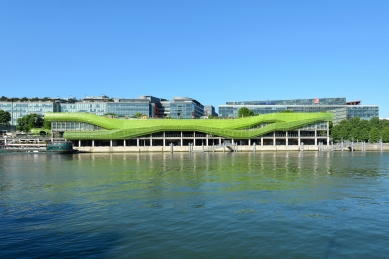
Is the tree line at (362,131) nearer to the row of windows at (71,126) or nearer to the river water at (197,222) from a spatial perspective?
the row of windows at (71,126)

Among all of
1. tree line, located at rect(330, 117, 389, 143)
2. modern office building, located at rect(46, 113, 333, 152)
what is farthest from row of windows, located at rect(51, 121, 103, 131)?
tree line, located at rect(330, 117, 389, 143)

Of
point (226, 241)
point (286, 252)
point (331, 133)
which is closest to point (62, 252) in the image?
point (226, 241)

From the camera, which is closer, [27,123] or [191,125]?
[191,125]

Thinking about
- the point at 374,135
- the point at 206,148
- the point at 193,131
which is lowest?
the point at 206,148

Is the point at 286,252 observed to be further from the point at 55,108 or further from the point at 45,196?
the point at 55,108

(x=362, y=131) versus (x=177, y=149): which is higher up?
(x=362, y=131)

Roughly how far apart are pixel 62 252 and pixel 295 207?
13.8 m

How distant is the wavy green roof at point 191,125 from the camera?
128625mm

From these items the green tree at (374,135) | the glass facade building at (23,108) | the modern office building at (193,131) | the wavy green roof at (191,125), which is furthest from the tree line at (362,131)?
the glass facade building at (23,108)

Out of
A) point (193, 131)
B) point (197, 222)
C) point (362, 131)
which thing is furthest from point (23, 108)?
point (197, 222)

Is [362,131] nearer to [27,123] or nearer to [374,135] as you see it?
[374,135]

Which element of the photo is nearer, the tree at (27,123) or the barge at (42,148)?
the barge at (42,148)

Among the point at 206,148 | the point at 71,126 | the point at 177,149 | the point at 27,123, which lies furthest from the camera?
the point at 27,123

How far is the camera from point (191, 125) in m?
131
